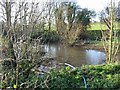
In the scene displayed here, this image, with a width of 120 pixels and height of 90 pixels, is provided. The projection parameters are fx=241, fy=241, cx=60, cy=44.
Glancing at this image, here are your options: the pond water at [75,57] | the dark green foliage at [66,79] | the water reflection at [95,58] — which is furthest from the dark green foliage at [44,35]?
the water reflection at [95,58]

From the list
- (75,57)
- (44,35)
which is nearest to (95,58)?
(75,57)

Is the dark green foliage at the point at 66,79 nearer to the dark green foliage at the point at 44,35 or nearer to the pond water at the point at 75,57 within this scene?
the dark green foliage at the point at 44,35

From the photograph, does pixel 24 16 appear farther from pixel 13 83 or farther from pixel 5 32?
pixel 13 83

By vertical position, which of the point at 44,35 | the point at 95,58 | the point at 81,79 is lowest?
the point at 95,58

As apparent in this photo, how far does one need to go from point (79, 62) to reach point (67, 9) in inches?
134

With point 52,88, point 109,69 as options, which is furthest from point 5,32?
point 109,69

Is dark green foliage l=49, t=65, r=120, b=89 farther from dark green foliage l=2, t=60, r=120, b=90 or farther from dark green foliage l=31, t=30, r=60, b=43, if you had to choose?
dark green foliage l=31, t=30, r=60, b=43

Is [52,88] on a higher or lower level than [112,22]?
lower

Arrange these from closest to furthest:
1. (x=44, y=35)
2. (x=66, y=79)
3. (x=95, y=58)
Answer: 1. (x=66, y=79)
2. (x=44, y=35)
3. (x=95, y=58)

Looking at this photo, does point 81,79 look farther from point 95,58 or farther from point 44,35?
point 95,58

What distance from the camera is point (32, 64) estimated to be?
3.10 metres

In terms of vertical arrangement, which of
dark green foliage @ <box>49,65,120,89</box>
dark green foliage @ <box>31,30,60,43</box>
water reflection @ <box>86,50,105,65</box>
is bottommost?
water reflection @ <box>86,50,105,65</box>

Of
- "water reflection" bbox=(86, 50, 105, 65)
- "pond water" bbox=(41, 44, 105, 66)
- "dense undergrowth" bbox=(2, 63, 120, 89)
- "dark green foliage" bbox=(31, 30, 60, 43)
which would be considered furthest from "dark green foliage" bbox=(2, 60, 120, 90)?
"water reflection" bbox=(86, 50, 105, 65)

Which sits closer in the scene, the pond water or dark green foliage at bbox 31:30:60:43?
dark green foliage at bbox 31:30:60:43
